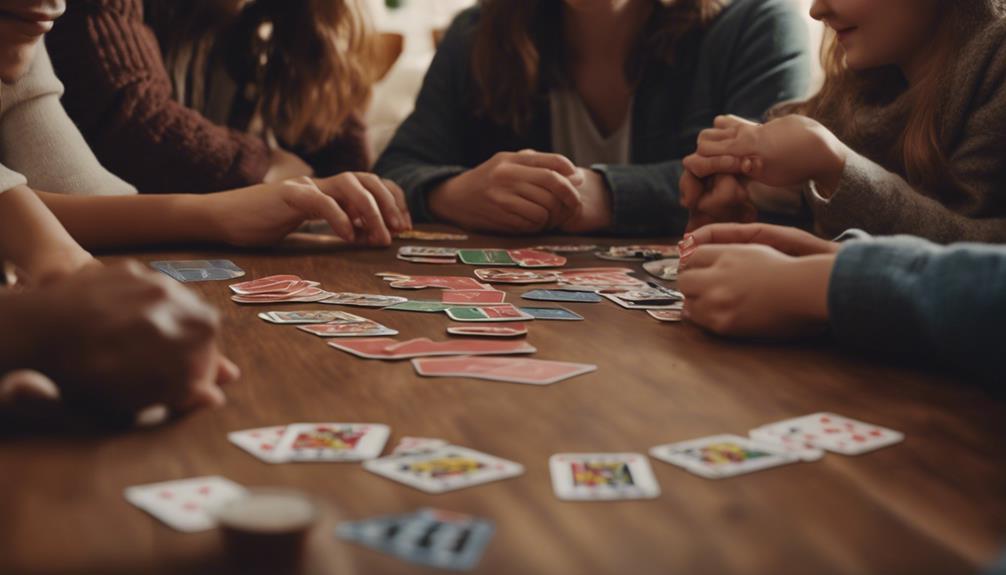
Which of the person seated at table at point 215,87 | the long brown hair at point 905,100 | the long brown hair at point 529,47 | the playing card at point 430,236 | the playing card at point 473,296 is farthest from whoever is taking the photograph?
the long brown hair at point 529,47

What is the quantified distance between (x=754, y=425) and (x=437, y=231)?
1229 mm

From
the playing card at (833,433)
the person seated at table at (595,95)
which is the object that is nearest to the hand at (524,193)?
the person seated at table at (595,95)

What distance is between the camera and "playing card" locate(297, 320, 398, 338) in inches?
39.2

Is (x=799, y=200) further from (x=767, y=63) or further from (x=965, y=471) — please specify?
(x=965, y=471)

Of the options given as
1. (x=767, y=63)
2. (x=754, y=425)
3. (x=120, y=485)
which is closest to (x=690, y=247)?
(x=754, y=425)

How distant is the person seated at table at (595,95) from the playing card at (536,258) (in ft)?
0.88

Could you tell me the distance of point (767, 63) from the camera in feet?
6.78

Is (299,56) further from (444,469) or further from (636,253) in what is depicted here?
(444,469)

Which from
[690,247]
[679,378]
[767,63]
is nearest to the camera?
[679,378]

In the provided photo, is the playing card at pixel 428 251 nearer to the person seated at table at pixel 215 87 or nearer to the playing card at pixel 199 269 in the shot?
the playing card at pixel 199 269

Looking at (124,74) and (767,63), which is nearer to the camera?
(124,74)

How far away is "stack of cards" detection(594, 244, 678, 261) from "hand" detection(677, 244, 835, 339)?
0.53 meters

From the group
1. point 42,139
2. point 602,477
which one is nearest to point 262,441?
point 602,477

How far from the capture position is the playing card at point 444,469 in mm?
618
